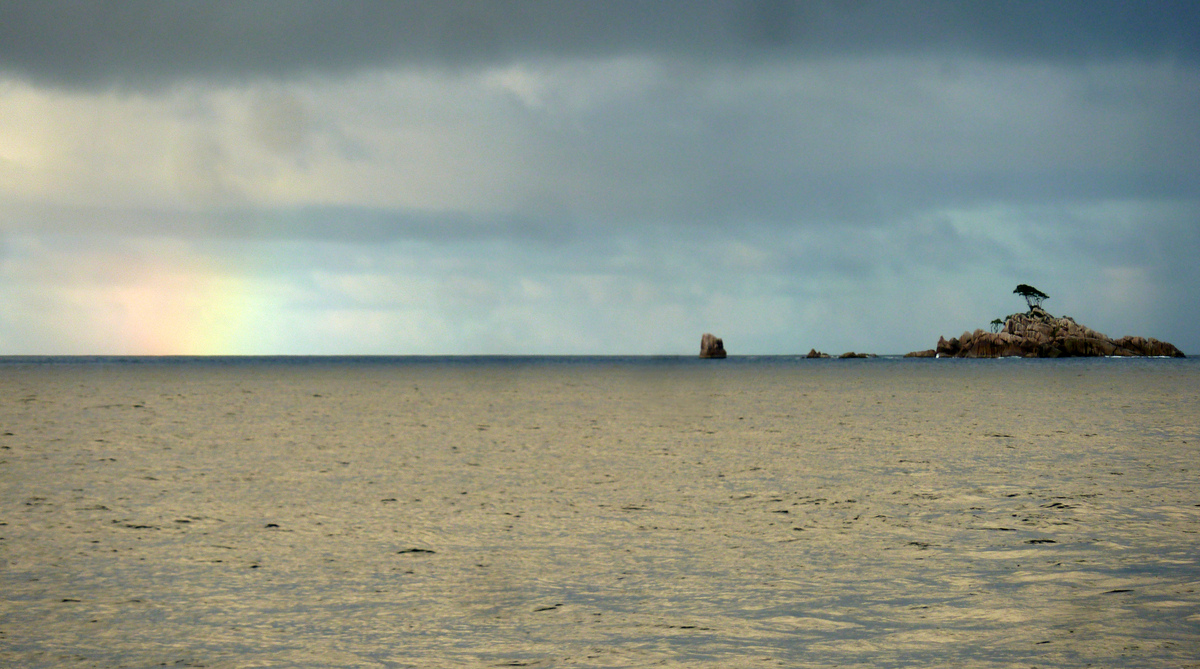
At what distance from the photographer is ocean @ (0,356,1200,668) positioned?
1099cm

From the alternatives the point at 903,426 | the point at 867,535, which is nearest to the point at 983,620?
the point at 867,535

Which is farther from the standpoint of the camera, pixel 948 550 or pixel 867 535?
pixel 867 535

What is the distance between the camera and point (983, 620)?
11797 millimetres

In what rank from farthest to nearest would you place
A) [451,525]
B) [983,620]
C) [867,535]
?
[451,525], [867,535], [983,620]

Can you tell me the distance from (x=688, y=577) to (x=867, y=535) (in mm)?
5173

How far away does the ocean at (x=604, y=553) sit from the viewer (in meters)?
11.0

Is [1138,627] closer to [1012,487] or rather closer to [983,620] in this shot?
[983,620]

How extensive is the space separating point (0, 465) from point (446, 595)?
25.4 metres

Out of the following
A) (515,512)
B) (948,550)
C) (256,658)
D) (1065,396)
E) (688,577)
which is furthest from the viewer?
(1065,396)

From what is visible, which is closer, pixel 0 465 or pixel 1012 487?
pixel 1012 487

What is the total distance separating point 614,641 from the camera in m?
11.1

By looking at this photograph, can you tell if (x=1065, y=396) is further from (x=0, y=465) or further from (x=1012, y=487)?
(x=0, y=465)

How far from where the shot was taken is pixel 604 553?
54.4ft

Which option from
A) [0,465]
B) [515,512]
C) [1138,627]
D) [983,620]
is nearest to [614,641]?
[983,620]
